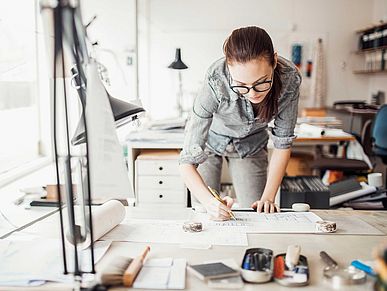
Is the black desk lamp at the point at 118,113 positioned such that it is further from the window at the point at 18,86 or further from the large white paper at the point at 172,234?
the window at the point at 18,86

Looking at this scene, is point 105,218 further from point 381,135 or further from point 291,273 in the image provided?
point 381,135

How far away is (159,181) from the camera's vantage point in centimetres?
271

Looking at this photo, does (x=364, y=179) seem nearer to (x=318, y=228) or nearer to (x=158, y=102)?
(x=318, y=228)

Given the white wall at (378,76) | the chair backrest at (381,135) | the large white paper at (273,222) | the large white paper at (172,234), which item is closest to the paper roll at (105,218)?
the large white paper at (172,234)

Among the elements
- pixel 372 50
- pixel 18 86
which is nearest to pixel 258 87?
pixel 18 86

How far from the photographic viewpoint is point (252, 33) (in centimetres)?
144

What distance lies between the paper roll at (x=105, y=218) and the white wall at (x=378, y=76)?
17.2ft

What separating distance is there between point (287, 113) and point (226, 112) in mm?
230

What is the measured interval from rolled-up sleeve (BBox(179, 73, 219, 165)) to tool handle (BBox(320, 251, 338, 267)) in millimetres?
600

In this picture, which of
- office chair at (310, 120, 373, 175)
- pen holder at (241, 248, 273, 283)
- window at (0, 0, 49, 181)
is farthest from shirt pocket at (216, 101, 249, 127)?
window at (0, 0, 49, 181)

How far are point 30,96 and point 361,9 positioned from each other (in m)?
4.52

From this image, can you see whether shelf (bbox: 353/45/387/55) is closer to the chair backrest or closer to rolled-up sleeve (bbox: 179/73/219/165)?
the chair backrest

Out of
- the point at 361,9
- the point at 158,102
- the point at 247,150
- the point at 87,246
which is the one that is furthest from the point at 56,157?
the point at 361,9

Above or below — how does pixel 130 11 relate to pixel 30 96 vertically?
above
